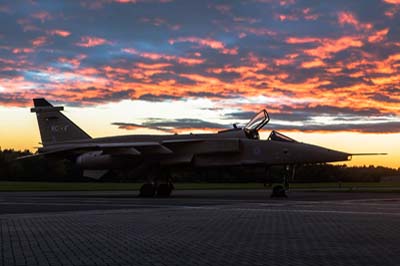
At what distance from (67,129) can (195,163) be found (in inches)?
397

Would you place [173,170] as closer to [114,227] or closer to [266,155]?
[266,155]

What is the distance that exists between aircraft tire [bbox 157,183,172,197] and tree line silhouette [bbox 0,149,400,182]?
1080 millimetres

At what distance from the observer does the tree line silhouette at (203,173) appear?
98.3 feet

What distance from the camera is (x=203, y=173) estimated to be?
3144 centimetres

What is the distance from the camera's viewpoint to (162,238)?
32.1ft

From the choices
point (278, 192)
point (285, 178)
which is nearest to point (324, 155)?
point (285, 178)

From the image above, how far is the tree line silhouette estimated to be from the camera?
98.3 feet

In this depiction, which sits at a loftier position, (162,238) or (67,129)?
(67,129)

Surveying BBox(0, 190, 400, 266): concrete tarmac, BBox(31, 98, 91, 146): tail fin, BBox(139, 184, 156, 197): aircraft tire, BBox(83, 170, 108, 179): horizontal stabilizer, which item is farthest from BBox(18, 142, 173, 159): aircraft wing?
BBox(0, 190, 400, 266): concrete tarmac

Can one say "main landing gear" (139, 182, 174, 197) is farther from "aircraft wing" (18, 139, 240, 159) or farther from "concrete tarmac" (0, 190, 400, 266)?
"concrete tarmac" (0, 190, 400, 266)

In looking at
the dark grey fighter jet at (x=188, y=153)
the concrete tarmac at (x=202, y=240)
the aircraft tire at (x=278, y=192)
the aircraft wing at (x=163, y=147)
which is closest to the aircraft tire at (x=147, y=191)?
the dark grey fighter jet at (x=188, y=153)

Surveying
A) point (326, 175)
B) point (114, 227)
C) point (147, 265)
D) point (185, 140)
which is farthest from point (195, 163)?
point (326, 175)

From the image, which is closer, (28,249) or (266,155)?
(28,249)

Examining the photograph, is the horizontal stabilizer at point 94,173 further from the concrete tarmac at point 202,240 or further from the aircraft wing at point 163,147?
the concrete tarmac at point 202,240
